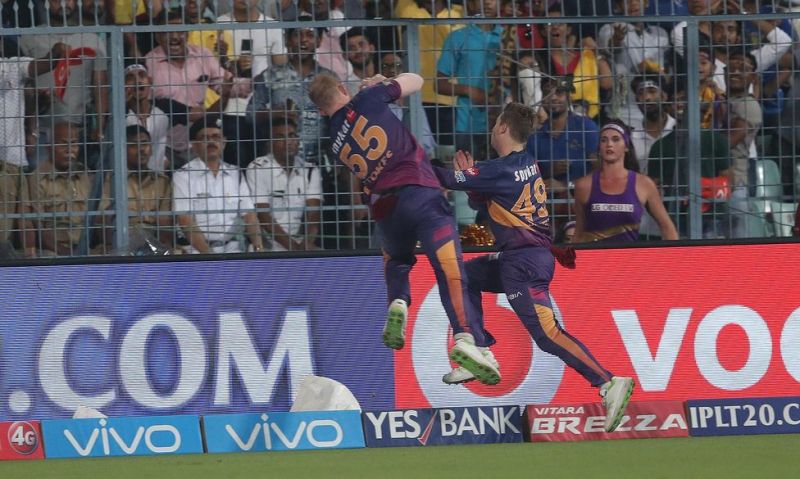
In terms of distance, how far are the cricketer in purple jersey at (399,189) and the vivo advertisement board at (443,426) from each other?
455mm

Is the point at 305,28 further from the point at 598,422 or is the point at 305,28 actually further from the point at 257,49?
the point at 598,422

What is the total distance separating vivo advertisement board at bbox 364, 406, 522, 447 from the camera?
9688mm

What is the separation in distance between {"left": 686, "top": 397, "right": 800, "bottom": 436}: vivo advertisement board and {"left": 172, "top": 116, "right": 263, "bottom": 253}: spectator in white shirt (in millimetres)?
3611

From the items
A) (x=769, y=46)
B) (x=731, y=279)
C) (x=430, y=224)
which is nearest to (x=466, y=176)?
(x=430, y=224)

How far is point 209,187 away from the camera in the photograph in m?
10.8

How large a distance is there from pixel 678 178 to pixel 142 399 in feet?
14.5

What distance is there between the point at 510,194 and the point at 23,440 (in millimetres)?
3647

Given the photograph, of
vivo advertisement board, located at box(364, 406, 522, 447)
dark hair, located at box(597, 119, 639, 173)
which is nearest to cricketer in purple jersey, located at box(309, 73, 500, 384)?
vivo advertisement board, located at box(364, 406, 522, 447)

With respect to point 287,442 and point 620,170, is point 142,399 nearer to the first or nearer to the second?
point 287,442

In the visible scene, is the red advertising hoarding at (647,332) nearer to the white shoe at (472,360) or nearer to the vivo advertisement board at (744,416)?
the vivo advertisement board at (744,416)

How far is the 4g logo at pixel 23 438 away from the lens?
9.61 m

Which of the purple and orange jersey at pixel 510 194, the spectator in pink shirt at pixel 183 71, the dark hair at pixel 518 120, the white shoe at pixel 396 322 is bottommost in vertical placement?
the white shoe at pixel 396 322

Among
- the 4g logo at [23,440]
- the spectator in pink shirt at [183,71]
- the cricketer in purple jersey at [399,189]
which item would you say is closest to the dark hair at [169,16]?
the spectator in pink shirt at [183,71]

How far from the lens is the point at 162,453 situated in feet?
31.6
